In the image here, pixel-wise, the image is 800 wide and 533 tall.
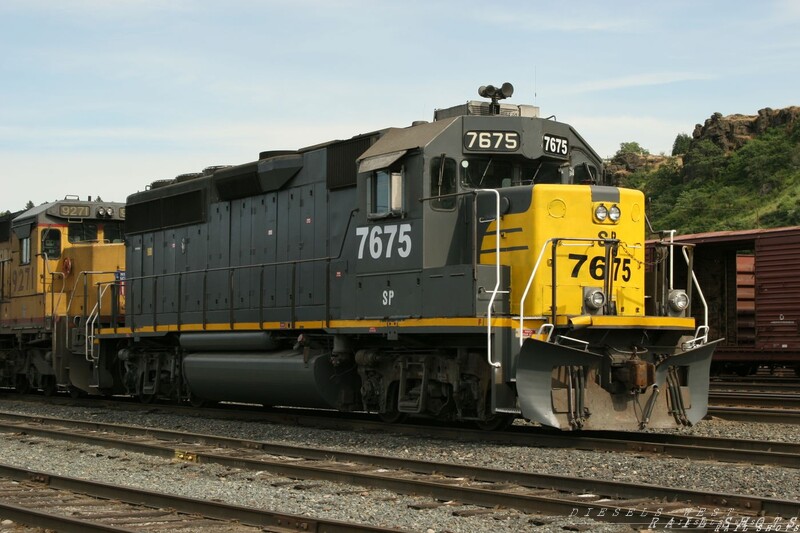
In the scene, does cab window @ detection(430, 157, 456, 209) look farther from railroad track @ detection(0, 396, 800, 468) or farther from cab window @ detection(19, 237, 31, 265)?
cab window @ detection(19, 237, 31, 265)

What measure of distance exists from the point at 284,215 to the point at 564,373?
5587mm

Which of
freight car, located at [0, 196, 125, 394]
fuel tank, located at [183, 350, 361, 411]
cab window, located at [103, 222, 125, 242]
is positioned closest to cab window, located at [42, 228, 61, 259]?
freight car, located at [0, 196, 125, 394]

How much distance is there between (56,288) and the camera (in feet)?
62.7

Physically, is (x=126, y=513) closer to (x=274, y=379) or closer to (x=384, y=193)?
(x=384, y=193)

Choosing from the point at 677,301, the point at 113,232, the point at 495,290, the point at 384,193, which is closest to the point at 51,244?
the point at 113,232

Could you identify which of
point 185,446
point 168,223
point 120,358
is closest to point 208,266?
point 168,223

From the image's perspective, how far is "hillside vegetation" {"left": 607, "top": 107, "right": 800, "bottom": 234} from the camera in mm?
52438

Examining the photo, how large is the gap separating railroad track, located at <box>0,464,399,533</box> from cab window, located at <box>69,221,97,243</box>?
1194cm

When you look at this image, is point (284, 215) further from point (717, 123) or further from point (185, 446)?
point (717, 123)

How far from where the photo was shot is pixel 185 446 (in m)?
11.0

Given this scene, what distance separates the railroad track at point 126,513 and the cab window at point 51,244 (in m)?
11.7

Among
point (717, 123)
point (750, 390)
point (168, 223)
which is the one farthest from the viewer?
point (717, 123)

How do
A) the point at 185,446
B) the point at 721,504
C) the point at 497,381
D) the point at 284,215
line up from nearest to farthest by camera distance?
the point at 721,504 < the point at 497,381 < the point at 185,446 < the point at 284,215

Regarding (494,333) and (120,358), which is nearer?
(494,333)
